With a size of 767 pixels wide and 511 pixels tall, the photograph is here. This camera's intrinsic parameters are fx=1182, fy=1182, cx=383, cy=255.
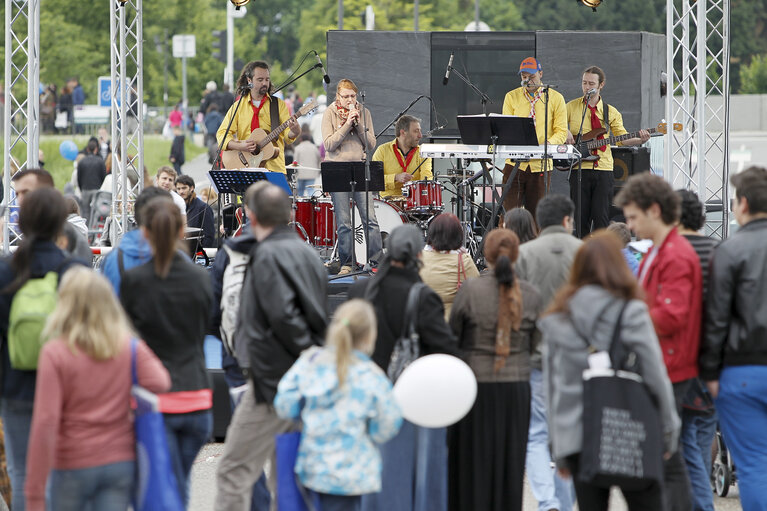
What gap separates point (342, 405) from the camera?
5.03 m

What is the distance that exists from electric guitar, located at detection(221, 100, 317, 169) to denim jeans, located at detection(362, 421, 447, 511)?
6244 millimetres

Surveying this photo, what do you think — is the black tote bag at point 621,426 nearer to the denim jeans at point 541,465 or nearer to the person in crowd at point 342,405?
the person in crowd at point 342,405

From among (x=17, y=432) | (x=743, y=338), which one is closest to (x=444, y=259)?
(x=743, y=338)

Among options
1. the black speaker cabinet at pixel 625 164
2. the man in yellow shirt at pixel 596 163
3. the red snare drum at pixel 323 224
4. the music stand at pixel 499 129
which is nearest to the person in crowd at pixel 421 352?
the music stand at pixel 499 129

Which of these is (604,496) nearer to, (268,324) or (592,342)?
(592,342)

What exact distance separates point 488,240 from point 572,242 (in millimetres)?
527

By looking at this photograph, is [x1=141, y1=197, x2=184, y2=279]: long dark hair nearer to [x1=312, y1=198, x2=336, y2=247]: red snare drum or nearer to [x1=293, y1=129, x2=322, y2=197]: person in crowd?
[x1=312, y1=198, x2=336, y2=247]: red snare drum

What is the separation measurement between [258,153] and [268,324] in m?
6.46

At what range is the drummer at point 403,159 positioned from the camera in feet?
39.6

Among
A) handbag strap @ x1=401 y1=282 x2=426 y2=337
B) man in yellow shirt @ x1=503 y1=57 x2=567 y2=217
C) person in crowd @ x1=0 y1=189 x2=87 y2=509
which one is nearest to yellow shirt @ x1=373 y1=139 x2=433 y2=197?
man in yellow shirt @ x1=503 y1=57 x2=567 y2=217

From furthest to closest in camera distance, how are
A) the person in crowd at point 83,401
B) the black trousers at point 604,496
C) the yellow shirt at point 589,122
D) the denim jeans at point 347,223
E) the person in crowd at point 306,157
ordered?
the person in crowd at point 306,157
the yellow shirt at point 589,122
the denim jeans at point 347,223
the black trousers at point 604,496
the person in crowd at point 83,401

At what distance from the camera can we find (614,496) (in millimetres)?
7754

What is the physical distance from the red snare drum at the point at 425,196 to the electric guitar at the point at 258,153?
4.27 feet

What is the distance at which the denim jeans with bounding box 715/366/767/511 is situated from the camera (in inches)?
215
